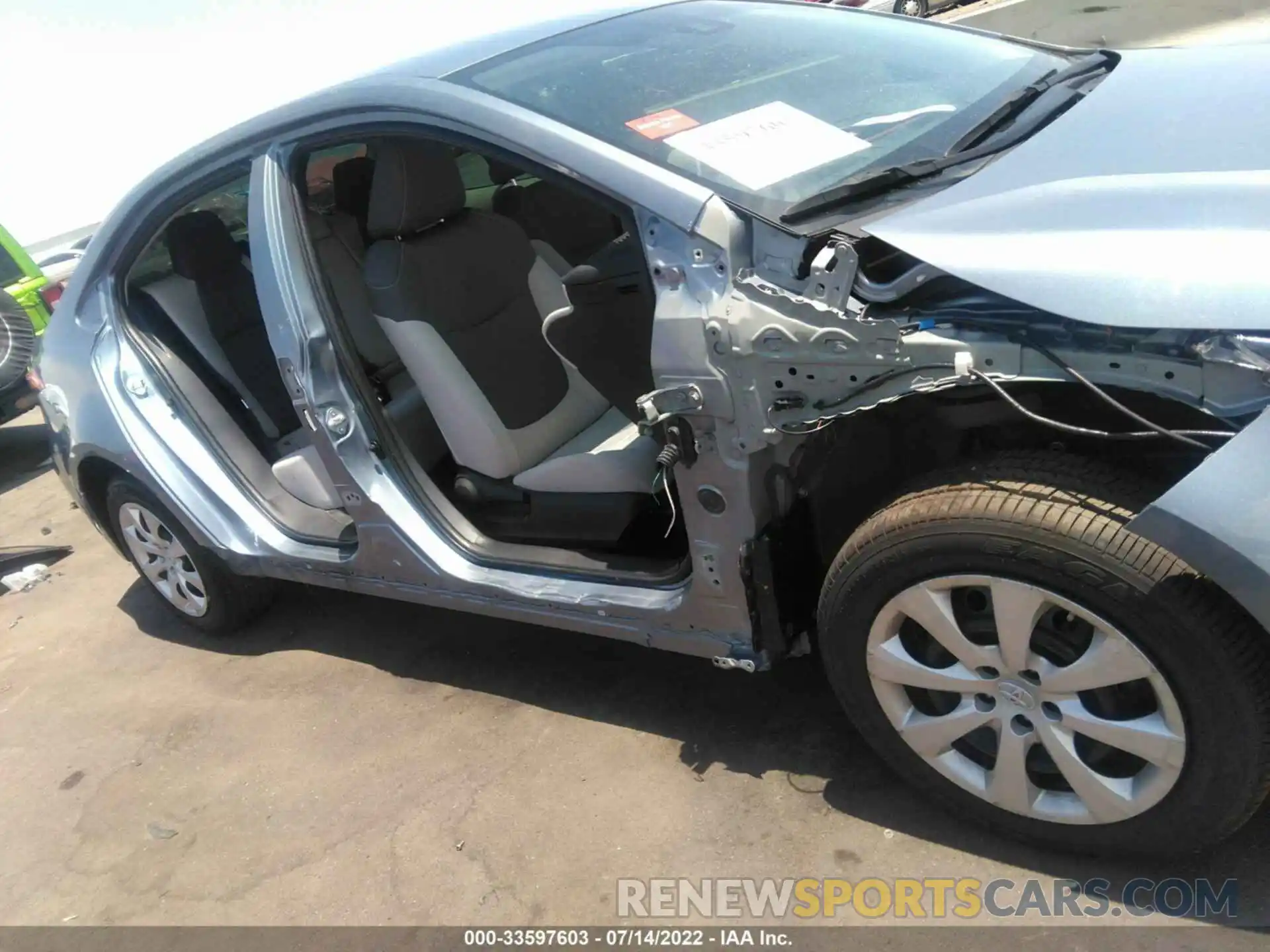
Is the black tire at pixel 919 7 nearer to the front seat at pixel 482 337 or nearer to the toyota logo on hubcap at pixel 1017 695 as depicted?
the front seat at pixel 482 337

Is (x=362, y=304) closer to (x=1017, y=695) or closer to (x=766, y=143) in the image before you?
(x=766, y=143)

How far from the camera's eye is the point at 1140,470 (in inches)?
75.1

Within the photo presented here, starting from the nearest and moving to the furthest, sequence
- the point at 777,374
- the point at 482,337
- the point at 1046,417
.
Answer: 1. the point at 1046,417
2. the point at 777,374
3. the point at 482,337

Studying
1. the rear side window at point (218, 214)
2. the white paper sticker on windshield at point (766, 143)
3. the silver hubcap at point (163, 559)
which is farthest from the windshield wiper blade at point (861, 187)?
the silver hubcap at point (163, 559)

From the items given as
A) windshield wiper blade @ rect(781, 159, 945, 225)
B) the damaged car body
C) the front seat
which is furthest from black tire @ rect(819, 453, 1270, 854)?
the front seat

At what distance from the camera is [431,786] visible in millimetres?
2781

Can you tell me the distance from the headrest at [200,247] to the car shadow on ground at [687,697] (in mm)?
1235

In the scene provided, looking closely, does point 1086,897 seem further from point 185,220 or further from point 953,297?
point 185,220

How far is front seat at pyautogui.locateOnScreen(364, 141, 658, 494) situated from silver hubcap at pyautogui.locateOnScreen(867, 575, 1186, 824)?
2.96 ft

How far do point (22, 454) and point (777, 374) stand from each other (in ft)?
20.1

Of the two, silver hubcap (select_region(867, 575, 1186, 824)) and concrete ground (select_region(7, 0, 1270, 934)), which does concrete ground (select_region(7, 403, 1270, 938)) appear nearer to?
concrete ground (select_region(7, 0, 1270, 934))

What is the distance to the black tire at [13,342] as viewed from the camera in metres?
5.50

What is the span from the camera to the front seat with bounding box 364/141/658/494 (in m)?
2.81

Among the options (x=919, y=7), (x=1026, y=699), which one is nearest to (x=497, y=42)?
(x=1026, y=699)
